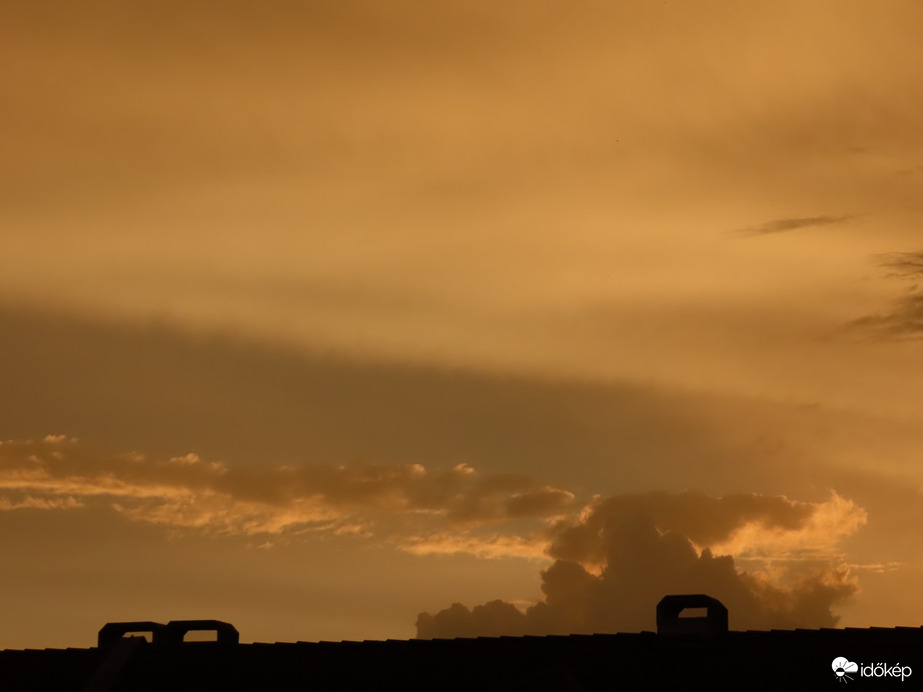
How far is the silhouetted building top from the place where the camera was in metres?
34.3

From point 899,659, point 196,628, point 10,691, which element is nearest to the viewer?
point 899,659

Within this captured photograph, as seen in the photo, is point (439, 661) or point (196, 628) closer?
point (439, 661)

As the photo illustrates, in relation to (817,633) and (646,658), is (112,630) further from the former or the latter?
(817,633)

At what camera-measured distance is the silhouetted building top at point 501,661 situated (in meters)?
34.3

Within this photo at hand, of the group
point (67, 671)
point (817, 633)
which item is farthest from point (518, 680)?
point (67, 671)

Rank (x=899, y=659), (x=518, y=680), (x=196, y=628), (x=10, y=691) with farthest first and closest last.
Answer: (x=196, y=628), (x=10, y=691), (x=518, y=680), (x=899, y=659)

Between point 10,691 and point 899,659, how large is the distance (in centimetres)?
2344

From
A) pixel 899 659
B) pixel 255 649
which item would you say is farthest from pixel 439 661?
pixel 899 659

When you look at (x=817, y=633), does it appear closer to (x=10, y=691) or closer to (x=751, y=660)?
(x=751, y=660)

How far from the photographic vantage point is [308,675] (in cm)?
3781

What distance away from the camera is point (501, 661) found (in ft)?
122

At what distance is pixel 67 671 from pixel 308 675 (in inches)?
276

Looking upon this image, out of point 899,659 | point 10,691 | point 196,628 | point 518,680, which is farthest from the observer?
point 196,628

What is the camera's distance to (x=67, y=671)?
39.2m
